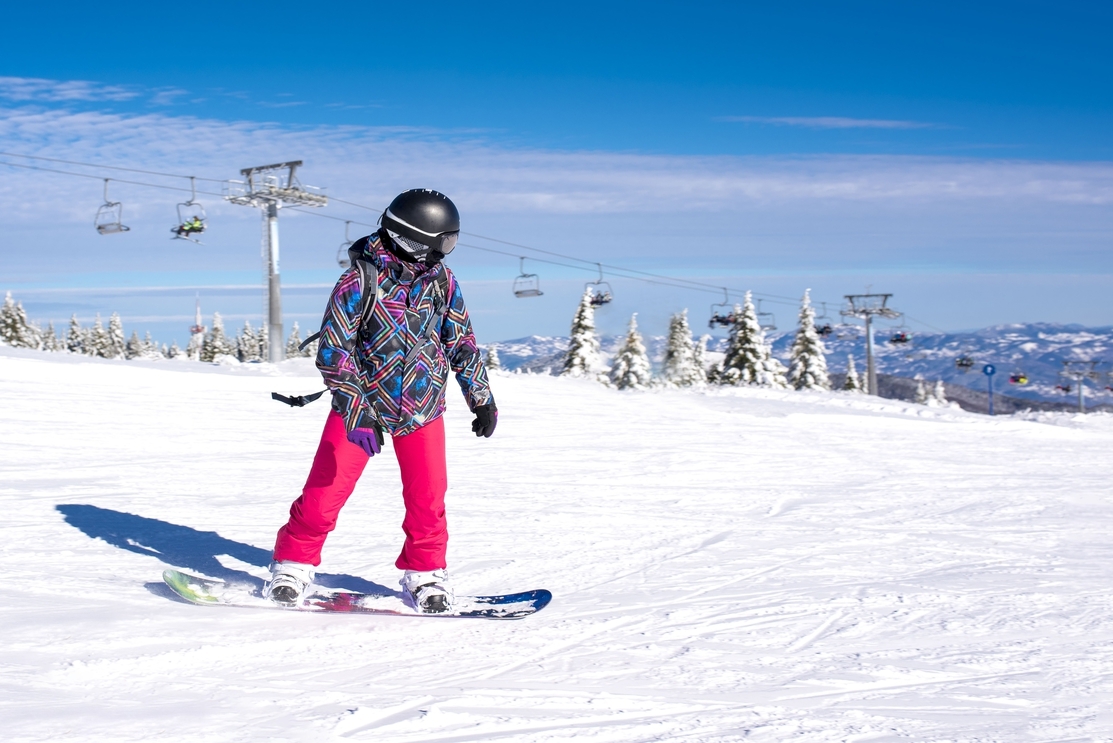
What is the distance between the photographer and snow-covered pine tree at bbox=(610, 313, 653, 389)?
58.1 meters

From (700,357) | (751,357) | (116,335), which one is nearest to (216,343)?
(116,335)

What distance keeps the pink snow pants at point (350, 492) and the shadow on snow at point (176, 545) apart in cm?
36

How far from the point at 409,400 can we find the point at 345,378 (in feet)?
0.96

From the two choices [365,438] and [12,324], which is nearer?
[365,438]

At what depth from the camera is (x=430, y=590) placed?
3.82 m

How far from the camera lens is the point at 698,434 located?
13.3 meters

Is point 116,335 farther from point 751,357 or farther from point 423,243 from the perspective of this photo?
point 423,243

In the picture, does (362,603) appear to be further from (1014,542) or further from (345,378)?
(1014,542)

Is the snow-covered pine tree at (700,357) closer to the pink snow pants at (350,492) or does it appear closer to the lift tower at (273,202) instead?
the lift tower at (273,202)

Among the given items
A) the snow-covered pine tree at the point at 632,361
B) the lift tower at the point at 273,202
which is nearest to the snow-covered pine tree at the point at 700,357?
the snow-covered pine tree at the point at 632,361

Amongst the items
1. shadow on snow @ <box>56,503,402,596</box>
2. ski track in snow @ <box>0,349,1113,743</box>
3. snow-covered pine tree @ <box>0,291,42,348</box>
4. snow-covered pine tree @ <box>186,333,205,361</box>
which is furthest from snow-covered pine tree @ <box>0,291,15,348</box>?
shadow on snow @ <box>56,503,402,596</box>

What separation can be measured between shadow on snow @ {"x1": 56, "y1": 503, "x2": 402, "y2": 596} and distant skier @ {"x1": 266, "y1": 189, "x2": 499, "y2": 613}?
0.46m

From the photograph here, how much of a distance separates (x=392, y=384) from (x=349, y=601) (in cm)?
94

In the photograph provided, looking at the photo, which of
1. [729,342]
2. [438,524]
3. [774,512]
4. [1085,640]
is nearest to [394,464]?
[774,512]
